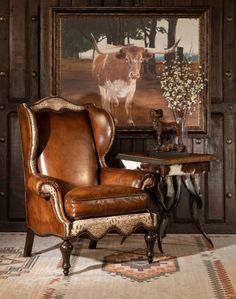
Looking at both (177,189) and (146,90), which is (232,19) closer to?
(146,90)

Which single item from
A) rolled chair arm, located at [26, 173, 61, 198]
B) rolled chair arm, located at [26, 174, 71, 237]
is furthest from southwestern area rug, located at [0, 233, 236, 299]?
rolled chair arm, located at [26, 173, 61, 198]

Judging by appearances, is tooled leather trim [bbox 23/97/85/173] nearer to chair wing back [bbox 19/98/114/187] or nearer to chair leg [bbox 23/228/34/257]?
chair wing back [bbox 19/98/114/187]

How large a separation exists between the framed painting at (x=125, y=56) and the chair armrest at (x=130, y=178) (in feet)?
2.37

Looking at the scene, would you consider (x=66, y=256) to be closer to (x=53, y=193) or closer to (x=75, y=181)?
(x=53, y=193)

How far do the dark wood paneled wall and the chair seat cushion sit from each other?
3.66 ft

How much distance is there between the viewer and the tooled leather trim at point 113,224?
3574 millimetres

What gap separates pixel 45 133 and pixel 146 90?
3.45 ft

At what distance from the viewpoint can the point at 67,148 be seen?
4.24m

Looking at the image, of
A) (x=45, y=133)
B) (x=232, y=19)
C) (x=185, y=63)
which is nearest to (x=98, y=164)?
(x=45, y=133)

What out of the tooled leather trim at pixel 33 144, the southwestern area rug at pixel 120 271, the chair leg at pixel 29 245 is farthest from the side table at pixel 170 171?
the chair leg at pixel 29 245

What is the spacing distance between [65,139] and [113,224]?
2.89 feet

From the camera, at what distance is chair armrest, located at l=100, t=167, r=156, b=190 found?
3910 millimetres

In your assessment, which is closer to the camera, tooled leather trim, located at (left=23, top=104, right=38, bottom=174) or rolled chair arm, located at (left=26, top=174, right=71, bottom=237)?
rolled chair arm, located at (left=26, top=174, right=71, bottom=237)

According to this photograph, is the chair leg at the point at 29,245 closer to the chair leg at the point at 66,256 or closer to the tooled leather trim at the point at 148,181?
the chair leg at the point at 66,256
